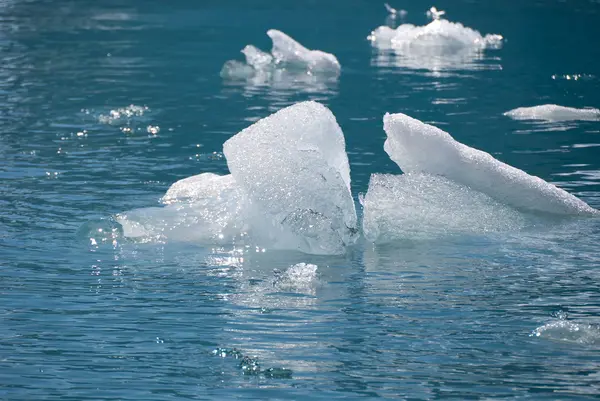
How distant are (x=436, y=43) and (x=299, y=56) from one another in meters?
5.78

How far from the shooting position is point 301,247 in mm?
8867

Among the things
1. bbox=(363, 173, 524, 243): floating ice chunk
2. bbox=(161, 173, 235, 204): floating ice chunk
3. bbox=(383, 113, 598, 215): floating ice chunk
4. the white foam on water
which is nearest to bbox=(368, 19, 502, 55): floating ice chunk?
bbox=(161, 173, 235, 204): floating ice chunk

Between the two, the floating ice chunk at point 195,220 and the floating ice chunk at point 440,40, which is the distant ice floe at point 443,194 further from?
the floating ice chunk at point 440,40

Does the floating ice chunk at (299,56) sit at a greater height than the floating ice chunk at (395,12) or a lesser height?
lesser

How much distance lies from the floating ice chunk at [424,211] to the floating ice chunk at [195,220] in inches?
43.9

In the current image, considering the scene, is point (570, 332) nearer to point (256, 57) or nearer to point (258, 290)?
point (258, 290)

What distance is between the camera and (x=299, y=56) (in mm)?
22297

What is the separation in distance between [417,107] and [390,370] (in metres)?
11.2

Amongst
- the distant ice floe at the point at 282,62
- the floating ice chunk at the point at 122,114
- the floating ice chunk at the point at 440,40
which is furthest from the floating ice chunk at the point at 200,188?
the floating ice chunk at the point at 440,40

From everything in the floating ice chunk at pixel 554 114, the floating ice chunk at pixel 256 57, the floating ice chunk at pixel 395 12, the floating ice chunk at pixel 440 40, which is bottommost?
the floating ice chunk at pixel 554 114

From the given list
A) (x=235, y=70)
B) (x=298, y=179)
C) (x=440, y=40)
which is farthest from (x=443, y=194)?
(x=440, y=40)

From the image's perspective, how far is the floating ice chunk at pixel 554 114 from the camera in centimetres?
1619

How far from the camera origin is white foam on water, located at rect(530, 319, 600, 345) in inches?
265

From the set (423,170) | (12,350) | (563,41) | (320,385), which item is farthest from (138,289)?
(563,41)
